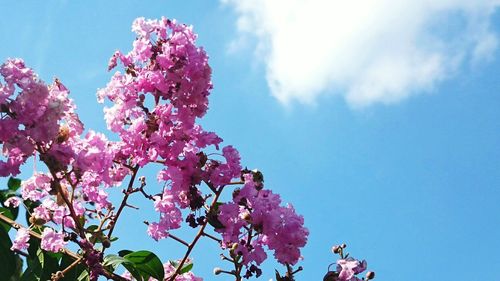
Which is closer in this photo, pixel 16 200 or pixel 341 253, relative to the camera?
pixel 341 253

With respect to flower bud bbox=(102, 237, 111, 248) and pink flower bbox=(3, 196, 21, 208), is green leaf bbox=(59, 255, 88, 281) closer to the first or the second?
flower bud bbox=(102, 237, 111, 248)

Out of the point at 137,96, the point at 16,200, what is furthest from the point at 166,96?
the point at 16,200

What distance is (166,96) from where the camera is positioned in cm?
238

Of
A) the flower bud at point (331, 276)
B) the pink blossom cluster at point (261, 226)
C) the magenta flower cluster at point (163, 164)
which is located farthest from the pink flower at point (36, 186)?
the flower bud at point (331, 276)

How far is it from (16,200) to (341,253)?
125 centimetres

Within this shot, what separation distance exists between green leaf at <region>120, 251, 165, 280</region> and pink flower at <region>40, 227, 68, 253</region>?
248 millimetres

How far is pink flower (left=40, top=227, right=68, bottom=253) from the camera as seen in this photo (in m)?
2.16

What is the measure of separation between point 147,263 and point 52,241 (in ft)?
1.12

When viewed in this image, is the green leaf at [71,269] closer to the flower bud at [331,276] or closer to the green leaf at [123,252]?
the green leaf at [123,252]

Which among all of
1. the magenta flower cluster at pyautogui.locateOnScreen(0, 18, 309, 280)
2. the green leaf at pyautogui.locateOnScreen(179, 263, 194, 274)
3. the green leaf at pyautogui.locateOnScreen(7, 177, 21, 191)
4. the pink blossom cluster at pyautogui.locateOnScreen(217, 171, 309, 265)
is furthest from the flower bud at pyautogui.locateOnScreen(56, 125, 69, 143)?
the green leaf at pyautogui.locateOnScreen(7, 177, 21, 191)

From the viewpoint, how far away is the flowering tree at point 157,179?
2.20m

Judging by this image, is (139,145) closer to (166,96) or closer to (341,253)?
(166,96)

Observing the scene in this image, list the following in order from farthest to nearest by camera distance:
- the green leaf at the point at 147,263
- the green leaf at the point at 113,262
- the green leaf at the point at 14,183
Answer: the green leaf at the point at 14,183 < the green leaf at the point at 147,263 < the green leaf at the point at 113,262

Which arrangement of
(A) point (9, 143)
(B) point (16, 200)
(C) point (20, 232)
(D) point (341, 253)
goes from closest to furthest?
(A) point (9, 143) < (C) point (20, 232) < (D) point (341, 253) < (B) point (16, 200)
